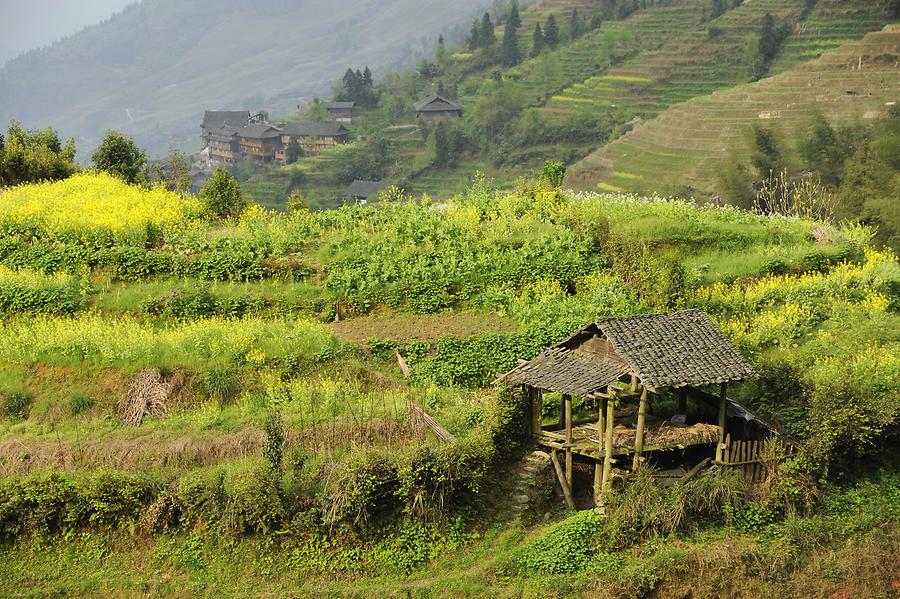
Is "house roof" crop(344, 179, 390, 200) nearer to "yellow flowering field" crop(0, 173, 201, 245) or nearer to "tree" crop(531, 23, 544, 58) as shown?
"tree" crop(531, 23, 544, 58)

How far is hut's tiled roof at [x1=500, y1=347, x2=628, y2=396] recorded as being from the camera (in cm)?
1487

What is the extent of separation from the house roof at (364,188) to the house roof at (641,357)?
56827 mm

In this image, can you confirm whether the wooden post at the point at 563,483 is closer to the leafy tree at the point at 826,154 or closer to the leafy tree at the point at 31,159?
the leafy tree at the point at 31,159

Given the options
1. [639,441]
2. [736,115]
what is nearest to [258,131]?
[736,115]

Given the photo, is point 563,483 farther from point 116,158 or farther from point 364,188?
point 364,188

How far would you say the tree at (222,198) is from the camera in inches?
931

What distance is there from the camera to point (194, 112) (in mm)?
188500

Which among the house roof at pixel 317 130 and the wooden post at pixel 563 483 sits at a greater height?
the wooden post at pixel 563 483

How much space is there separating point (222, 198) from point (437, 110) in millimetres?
69129

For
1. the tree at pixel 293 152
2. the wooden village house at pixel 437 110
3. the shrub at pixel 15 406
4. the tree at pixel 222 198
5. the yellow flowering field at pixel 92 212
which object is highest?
the yellow flowering field at pixel 92 212

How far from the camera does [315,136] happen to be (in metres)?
90.3

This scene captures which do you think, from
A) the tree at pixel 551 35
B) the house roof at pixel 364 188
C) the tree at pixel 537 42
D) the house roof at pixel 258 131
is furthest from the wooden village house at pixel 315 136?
the tree at pixel 551 35

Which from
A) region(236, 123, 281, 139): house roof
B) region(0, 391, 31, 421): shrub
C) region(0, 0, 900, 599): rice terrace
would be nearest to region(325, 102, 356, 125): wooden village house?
region(236, 123, 281, 139): house roof

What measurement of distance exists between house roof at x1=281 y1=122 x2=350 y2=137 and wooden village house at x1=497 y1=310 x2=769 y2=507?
3007 inches
